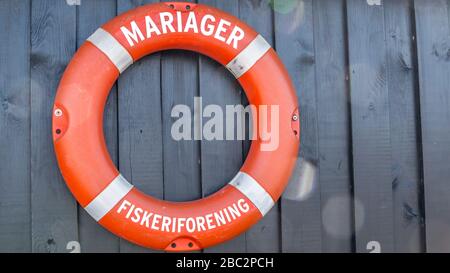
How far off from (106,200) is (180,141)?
32 cm

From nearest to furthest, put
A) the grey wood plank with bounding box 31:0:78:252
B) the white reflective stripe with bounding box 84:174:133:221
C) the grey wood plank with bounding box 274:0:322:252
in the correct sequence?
the white reflective stripe with bounding box 84:174:133:221 < the grey wood plank with bounding box 31:0:78:252 < the grey wood plank with bounding box 274:0:322:252

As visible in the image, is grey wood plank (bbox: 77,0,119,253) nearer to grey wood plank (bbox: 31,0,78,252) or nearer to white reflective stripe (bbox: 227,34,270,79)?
grey wood plank (bbox: 31,0,78,252)

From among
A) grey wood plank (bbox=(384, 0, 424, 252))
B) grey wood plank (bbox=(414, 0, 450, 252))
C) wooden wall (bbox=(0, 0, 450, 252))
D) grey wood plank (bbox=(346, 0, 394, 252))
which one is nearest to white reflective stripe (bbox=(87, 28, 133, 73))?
wooden wall (bbox=(0, 0, 450, 252))

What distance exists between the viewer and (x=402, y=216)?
180 centimetres

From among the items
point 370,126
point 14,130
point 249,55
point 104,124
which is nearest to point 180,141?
point 104,124

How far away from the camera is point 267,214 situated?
174cm

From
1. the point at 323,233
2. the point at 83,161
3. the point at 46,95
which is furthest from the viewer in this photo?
the point at 323,233

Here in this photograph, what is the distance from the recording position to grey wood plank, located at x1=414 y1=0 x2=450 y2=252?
1810 millimetres

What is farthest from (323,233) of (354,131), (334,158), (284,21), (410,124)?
(284,21)

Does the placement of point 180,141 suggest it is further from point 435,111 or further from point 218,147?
point 435,111

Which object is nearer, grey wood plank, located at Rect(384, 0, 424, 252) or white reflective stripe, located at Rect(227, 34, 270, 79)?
white reflective stripe, located at Rect(227, 34, 270, 79)

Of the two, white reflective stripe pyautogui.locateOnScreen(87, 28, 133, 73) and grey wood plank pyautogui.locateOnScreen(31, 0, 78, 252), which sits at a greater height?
white reflective stripe pyautogui.locateOnScreen(87, 28, 133, 73)
